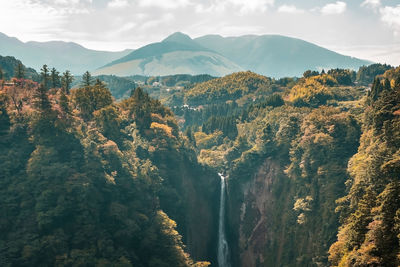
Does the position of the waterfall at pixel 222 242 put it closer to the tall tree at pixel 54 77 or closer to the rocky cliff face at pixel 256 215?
the rocky cliff face at pixel 256 215

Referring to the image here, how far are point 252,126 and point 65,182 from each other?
7194cm

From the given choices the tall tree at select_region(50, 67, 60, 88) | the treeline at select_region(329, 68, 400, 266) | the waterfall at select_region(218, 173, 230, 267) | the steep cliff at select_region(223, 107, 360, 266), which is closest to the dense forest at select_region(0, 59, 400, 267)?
the treeline at select_region(329, 68, 400, 266)

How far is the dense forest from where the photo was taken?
52.4 metres

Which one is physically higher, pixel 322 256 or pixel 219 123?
pixel 219 123

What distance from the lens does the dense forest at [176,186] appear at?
52.4 metres

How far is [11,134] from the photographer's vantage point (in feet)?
214

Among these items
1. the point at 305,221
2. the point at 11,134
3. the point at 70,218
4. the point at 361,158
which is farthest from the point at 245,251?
the point at 11,134

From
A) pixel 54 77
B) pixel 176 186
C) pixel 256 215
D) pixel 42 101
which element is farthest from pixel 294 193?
pixel 54 77

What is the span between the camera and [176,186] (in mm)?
89312

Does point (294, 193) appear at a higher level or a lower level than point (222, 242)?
higher

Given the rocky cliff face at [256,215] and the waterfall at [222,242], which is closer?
the rocky cliff face at [256,215]

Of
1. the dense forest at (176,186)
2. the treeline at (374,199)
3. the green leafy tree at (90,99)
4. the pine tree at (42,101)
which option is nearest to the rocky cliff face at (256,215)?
the dense forest at (176,186)

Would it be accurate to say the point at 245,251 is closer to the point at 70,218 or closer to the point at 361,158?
the point at 361,158

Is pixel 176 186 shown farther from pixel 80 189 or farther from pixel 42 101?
pixel 42 101
